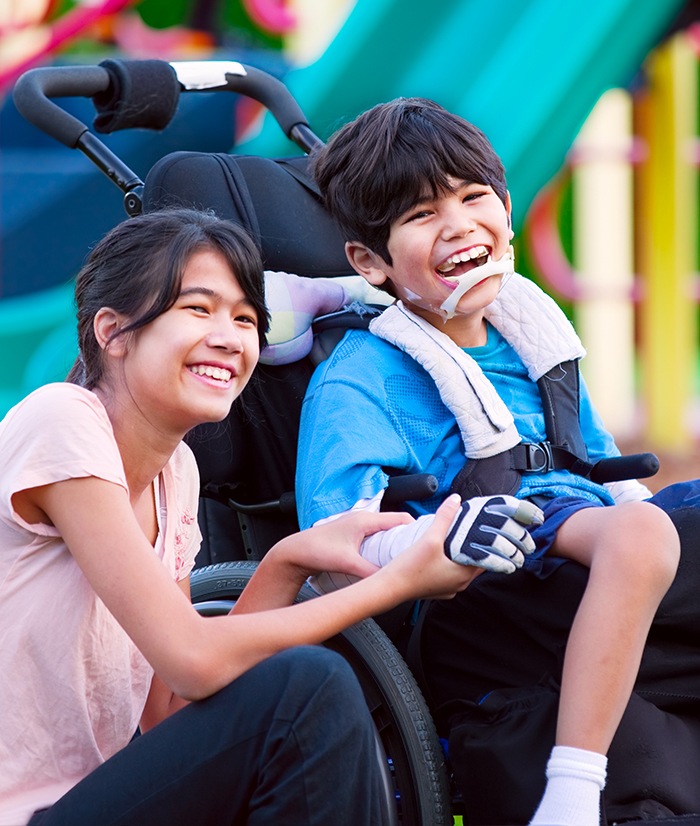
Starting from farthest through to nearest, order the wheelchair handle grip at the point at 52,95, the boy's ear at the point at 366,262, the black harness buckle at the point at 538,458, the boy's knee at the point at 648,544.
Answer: the wheelchair handle grip at the point at 52,95, the boy's ear at the point at 366,262, the black harness buckle at the point at 538,458, the boy's knee at the point at 648,544

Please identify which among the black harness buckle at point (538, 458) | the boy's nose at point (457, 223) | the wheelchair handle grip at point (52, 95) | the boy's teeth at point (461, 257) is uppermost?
the boy's nose at point (457, 223)

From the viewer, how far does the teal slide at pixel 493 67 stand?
511 cm

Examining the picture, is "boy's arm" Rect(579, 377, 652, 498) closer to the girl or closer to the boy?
the boy

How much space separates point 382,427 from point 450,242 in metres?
0.30

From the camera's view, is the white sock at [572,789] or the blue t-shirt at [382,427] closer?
the white sock at [572,789]

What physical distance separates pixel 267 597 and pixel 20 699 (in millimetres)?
355

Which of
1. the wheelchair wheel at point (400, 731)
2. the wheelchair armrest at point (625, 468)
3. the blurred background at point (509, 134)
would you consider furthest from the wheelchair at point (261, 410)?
the blurred background at point (509, 134)

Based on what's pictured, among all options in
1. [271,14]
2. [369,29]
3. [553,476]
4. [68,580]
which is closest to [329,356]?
[553,476]

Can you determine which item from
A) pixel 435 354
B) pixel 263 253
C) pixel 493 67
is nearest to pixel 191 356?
pixel 435 354

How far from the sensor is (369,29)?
16.9 ft

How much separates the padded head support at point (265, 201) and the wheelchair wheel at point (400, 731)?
713mm

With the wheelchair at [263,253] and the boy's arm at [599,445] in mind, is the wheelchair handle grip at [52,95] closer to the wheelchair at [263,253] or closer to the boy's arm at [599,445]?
the wheelchair at [263,253]

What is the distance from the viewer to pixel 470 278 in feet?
6.31

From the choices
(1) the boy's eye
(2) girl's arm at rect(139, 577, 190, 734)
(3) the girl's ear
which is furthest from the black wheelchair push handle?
(2) girl's arm at rect(139, 577, 190, 734)
